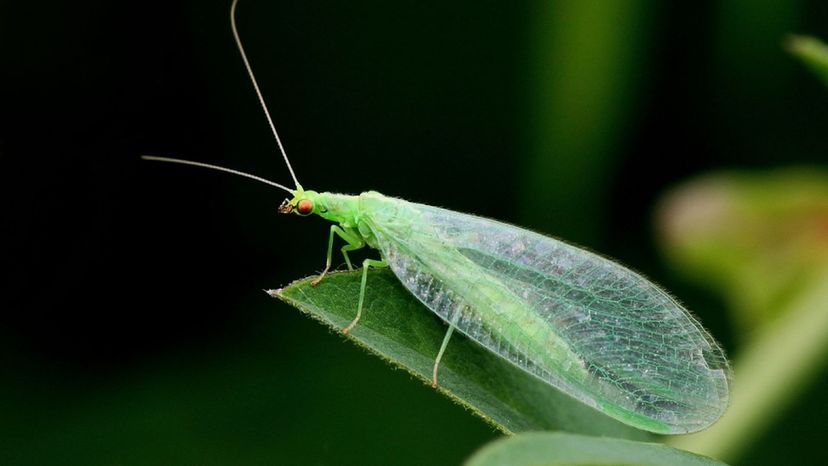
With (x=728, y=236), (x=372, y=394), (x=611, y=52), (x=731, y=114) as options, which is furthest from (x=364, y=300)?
(x=731, y=114)

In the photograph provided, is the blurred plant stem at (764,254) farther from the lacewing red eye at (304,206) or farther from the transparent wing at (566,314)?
the lacewing red eye at (304,206)

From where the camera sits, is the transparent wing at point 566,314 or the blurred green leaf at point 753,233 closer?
the transparent wing at point 566,314

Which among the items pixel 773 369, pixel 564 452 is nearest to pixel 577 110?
pixel 773 369

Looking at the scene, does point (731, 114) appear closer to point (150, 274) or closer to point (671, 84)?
point (671, 84)

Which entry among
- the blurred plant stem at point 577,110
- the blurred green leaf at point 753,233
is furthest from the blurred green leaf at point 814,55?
the blurred plant stem at point 577,110

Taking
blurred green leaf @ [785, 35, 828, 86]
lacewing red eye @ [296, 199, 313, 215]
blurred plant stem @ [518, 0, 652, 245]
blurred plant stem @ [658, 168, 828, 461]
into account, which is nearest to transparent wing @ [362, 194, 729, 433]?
lacewing red eye @ [296, 199, 313, 215]

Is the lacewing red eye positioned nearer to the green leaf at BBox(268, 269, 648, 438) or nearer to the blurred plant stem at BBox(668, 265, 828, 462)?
the green leaf at BBox(268, 269, 648, 438)

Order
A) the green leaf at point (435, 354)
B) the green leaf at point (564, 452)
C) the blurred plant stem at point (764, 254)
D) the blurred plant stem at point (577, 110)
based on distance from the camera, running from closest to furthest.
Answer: the green leaf at point (564, 452) < the green leaf at point (435, 354) < the blurred plant stem at point (764, 254) < the blurred plant stem at point (577, 110)

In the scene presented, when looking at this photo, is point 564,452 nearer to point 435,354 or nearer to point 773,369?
point 435,354
